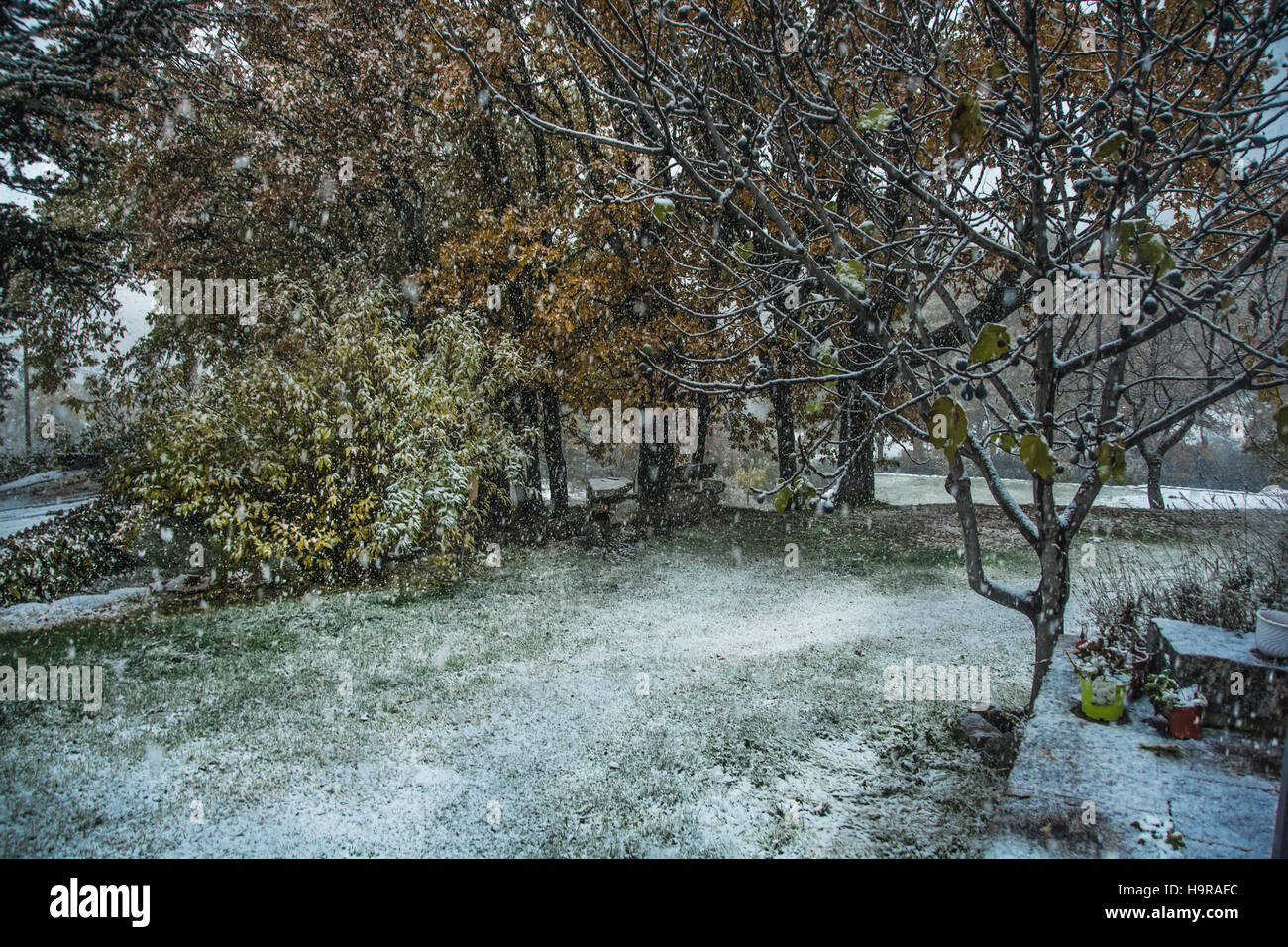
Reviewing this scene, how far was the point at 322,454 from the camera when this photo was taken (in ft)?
25.6

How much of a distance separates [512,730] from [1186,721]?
4.14 metres

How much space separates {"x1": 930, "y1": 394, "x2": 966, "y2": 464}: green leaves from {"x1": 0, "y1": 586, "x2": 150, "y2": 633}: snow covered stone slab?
8.42 metres

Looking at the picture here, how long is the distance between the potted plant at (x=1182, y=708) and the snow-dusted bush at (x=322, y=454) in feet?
22.6

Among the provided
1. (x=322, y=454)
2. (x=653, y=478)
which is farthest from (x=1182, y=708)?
(x=653, y=478)

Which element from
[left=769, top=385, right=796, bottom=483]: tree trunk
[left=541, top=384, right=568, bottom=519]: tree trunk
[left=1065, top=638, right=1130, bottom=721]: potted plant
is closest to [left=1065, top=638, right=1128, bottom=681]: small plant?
[left=1065, top=638, right=1130, bottom=721]: potted plant

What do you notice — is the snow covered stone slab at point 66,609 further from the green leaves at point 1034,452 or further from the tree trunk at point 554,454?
the green leaves at point 1034,452

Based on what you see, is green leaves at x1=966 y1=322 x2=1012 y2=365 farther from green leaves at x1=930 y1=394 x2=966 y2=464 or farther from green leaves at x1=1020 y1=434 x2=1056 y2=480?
green leaves at x1=1020 y1=434 x2=1056 y2=480

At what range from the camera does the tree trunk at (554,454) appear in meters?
12.2

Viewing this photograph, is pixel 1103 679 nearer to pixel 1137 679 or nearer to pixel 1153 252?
pixel 1137 679

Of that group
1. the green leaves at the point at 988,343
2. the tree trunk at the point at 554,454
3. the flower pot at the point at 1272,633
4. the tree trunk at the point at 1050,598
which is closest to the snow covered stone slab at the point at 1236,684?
the flower pot at the point at 1272,633

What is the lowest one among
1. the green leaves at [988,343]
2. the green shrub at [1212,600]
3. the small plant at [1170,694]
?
the small plant at [1170,694]
